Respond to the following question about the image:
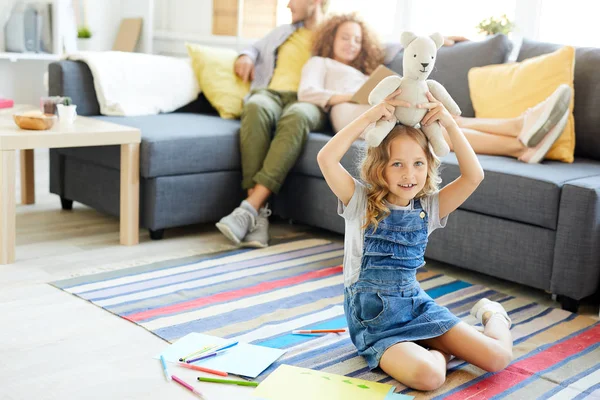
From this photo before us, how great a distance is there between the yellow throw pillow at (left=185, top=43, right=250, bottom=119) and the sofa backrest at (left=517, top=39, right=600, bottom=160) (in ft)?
4.80

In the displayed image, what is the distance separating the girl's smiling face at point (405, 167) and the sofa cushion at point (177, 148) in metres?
1.26

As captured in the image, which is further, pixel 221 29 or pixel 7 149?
pixel 221 29

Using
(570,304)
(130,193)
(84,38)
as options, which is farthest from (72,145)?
(84,38)

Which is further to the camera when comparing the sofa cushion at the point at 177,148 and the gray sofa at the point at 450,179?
the sofa cushion at the point at 177,148

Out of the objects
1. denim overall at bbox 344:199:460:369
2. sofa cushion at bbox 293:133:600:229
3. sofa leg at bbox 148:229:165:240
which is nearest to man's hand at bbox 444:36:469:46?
sofa cushion at bbox 293:133:600:229

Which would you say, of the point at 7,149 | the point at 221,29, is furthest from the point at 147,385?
the point at 221,29

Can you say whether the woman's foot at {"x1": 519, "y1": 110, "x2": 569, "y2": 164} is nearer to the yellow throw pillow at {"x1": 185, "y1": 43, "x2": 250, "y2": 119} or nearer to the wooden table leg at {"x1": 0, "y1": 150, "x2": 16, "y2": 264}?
the yellow throw pillow at {"x1": 185, "y1": 43, "x2": 250, "y2": 119}

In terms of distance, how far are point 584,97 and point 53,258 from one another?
2014 millimetres

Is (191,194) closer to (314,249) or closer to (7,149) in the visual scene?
(314,249)

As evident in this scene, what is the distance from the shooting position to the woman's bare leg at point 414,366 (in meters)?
1.70

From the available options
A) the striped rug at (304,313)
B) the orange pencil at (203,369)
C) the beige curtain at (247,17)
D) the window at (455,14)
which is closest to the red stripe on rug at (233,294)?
the striped rug at (304,313)

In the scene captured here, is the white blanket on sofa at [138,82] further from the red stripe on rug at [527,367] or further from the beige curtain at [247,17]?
the red stripe on rug at [527,367]

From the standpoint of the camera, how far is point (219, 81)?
3467 millimetres

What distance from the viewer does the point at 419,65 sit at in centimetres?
174
